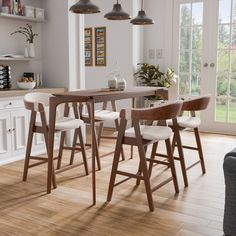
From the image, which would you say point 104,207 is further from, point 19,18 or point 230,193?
point 19,18

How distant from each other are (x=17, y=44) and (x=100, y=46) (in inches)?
84.2

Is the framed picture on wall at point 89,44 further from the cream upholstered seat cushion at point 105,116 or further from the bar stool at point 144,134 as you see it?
the bar stool at point 144,134

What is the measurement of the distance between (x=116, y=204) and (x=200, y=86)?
375 cm

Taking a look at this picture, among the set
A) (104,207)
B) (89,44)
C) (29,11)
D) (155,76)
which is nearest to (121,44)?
(89,44)

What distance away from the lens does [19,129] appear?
14.1 feet

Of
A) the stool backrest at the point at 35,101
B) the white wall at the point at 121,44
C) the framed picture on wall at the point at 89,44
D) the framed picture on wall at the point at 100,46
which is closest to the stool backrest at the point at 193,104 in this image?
the stool backrest at the point at 35,101

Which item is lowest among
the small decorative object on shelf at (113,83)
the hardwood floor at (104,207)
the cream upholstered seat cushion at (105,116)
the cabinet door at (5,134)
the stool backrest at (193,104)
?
the hardwood floor at (104,207)

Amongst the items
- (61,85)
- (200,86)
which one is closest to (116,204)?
(61,85)

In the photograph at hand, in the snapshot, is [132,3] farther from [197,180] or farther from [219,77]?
[197,180]

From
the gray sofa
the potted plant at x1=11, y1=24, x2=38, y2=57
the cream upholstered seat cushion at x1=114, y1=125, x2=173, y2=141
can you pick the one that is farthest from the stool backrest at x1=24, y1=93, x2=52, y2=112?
the gray sofa

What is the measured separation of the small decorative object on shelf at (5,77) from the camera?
445cm

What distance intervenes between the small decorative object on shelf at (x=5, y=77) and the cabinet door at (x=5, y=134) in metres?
0.53

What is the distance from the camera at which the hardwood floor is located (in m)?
2.51

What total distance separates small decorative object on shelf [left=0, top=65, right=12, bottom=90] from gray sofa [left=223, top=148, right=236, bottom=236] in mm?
3285
